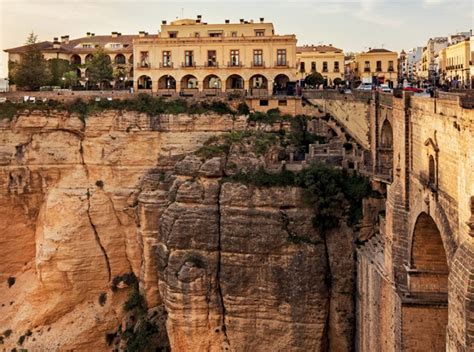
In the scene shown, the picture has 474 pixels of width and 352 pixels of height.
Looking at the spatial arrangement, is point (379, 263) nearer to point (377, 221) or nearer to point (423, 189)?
point (377, 221)

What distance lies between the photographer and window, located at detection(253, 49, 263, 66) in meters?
45.1

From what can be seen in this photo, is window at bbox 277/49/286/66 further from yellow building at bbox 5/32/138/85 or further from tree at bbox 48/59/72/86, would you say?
tree at bbox 48/59/72/86

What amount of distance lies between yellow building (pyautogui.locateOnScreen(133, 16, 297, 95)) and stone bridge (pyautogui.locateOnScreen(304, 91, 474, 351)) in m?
13.8

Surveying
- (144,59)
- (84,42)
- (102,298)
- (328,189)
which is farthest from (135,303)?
(84,42)

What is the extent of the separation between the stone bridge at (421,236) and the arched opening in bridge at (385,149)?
4 centimetres

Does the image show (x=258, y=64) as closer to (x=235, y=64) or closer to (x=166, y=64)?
(x=235, y=64)

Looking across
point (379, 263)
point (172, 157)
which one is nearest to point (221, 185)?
point (172, 157)

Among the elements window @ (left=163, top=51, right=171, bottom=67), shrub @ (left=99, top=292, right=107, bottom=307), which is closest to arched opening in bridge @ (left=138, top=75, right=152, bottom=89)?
window @ (left=163, top=51, right=171, bottom=67)

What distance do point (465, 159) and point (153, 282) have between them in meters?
23.6

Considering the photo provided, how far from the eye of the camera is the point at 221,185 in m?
34.1

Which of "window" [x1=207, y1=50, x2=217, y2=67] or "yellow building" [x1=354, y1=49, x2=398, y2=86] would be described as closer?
"window" [x1=207, y1=50, x2=217, y2=67]

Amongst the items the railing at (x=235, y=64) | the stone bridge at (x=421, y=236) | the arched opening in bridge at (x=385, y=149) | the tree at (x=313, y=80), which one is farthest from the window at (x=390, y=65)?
the arched opening in bridge at (x=385, y=149)

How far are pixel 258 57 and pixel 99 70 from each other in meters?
12.7

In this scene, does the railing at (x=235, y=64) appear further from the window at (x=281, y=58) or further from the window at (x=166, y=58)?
the window at (x=166, y=58)
